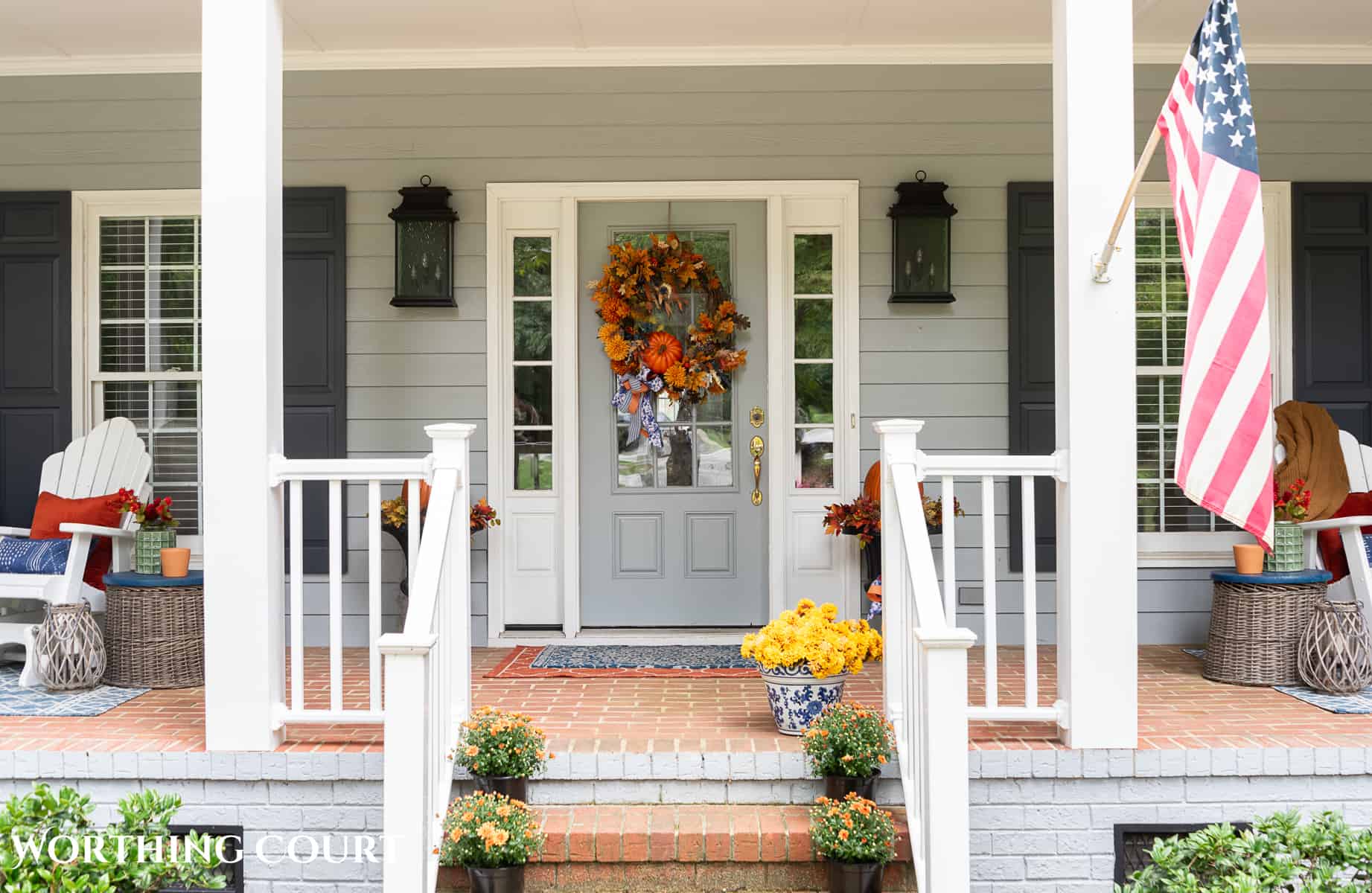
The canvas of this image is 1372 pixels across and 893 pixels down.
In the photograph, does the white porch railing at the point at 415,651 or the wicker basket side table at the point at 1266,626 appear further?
the wicker basket side table at the point at 1266,626

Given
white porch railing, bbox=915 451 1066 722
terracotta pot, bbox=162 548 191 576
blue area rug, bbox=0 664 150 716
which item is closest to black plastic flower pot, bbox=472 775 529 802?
white porch railing, bbox=915 451 1066 722

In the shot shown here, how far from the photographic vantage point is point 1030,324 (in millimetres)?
4965

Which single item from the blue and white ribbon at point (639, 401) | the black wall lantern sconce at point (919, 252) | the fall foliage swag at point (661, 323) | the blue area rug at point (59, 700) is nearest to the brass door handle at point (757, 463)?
the fall foliage swag at point (661, 323)

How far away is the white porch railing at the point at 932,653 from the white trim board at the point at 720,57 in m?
2.35

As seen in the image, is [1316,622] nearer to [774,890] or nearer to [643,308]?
[774,890]

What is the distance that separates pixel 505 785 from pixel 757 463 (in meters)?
2.31

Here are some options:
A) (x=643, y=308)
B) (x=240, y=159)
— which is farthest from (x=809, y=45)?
(x=240, y=159)

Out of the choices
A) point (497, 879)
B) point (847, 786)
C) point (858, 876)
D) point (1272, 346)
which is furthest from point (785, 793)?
point (1272, 346)

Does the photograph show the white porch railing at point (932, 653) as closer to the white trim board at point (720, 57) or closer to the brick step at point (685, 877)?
the brick step at point (685, 877)

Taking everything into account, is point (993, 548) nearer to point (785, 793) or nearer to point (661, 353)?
point (785, 793)

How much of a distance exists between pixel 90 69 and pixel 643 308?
278cm

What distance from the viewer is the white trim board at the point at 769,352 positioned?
4.99 metres

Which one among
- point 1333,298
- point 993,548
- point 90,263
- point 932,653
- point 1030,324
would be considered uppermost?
point 90,263

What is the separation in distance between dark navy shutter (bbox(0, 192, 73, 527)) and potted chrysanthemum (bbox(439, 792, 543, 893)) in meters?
3.32
